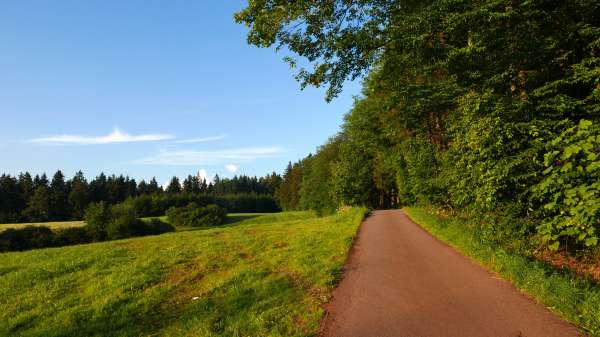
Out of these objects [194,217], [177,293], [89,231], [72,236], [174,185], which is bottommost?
[72,236]

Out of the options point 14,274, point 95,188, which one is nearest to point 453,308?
point 14,274

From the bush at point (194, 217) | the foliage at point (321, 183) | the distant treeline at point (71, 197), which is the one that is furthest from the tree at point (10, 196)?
the foliage at point (321, 183)

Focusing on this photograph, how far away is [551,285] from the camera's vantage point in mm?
6336

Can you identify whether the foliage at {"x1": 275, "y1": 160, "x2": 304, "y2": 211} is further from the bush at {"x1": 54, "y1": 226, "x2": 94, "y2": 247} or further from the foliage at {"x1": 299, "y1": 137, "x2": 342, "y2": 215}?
the bush at {"x1": 54, "y1": 226, "x2": 94, "y2": 247}

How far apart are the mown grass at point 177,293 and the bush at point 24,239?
2888cm

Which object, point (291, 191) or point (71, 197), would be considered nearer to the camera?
point (71, 197)

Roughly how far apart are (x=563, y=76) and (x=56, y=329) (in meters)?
14.2

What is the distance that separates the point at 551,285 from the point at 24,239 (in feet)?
151

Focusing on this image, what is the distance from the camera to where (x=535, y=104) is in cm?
1008

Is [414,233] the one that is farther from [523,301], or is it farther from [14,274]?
[14,274]

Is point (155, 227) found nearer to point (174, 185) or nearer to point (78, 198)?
point (78, 198)

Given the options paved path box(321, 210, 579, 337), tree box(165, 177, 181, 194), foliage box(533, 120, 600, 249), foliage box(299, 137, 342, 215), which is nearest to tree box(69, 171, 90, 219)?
tree box(165, 177, 181, 194)

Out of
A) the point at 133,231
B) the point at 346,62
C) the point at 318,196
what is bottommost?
the point at 133,231

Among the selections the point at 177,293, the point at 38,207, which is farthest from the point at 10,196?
the point at 177,293
